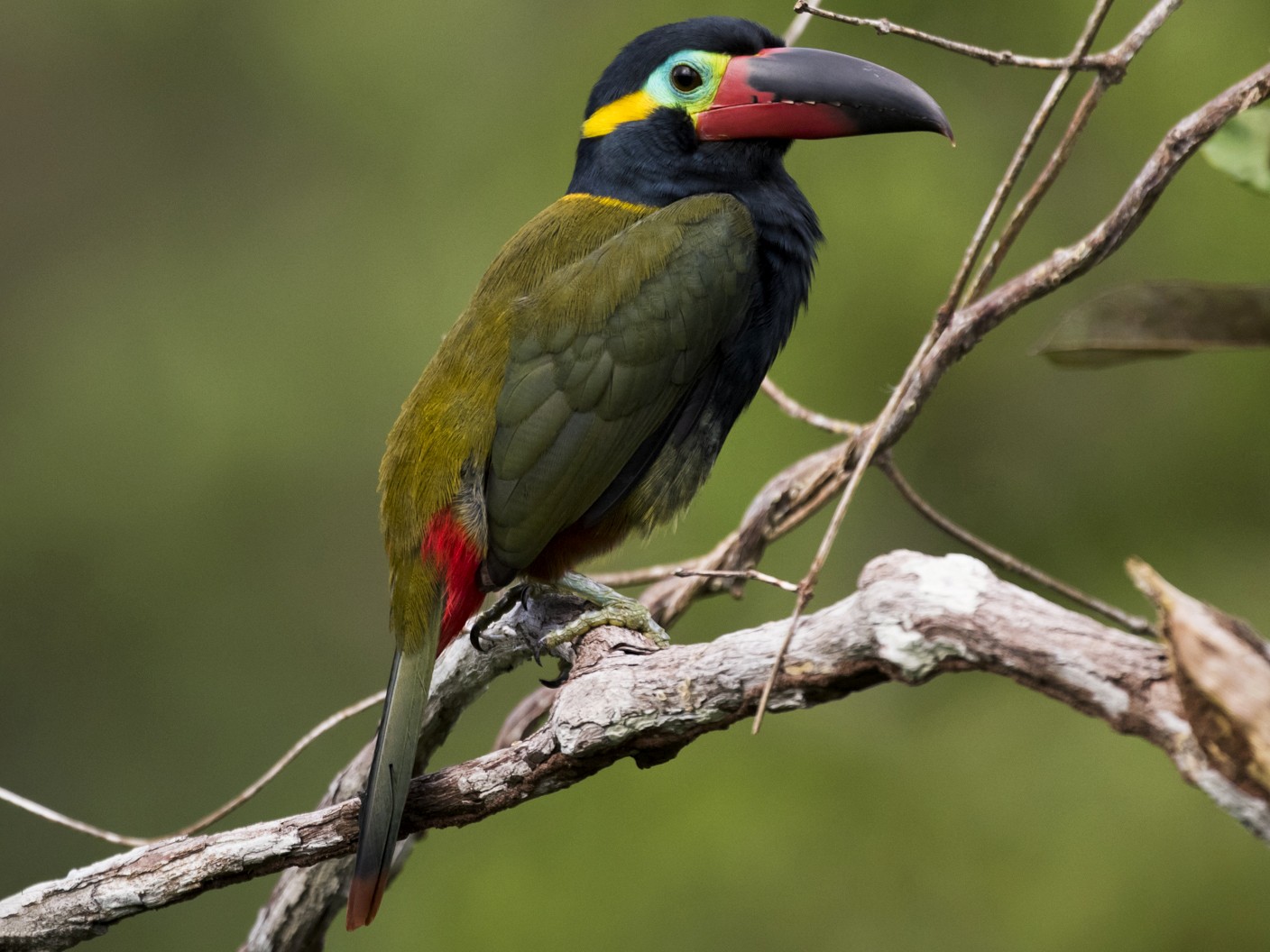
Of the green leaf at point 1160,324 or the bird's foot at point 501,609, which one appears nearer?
the green leaf at point 1160,324

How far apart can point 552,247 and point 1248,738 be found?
1.63m

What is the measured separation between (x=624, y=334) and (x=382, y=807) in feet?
2.98

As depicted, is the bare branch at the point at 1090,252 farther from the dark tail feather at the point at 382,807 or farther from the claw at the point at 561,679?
the dark tail feather at the point at 382,807

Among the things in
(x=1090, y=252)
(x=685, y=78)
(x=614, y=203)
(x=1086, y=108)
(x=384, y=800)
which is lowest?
(x=384, y=800)

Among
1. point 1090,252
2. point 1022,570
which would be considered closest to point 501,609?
point 1022,570

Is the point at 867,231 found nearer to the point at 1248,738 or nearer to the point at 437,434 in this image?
the point at 437,434

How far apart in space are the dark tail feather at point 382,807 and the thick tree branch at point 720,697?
1.0 inches

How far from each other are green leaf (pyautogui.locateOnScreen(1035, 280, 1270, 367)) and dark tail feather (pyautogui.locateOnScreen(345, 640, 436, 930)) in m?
1.05

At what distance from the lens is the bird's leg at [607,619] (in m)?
2.39

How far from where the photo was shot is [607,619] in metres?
2.42

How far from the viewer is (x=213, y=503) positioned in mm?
4750

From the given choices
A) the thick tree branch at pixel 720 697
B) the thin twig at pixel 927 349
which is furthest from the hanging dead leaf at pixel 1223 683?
the thin twig at pixel 927 349

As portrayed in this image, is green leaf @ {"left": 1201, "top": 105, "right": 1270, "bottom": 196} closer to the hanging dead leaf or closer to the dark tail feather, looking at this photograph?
the hanging dead leaf

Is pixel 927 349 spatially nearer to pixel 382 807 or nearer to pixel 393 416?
pixel 382 807
